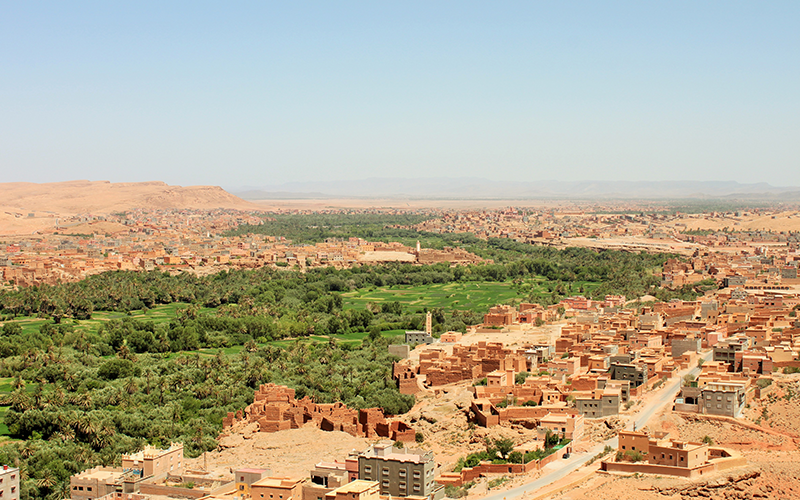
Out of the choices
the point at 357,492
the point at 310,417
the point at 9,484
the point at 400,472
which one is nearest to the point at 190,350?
the point at 310,417

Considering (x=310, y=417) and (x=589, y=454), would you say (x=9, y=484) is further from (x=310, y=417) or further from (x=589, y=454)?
(x=589, y=454)

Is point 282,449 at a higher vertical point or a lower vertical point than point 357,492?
lower

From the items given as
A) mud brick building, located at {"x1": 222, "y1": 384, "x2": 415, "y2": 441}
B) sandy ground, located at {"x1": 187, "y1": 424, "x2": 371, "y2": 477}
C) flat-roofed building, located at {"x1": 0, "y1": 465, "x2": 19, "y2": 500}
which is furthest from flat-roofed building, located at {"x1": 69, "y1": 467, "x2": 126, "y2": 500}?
mud brick building, located at {"x1": 222, "y1": 384, "x2": 415, "y2": 441}

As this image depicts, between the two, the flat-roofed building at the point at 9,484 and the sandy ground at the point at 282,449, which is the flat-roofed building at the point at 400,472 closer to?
the sandy ground at the point at 282,449

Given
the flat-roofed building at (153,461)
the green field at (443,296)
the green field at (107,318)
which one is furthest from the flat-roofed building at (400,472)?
the green field at (443,296)

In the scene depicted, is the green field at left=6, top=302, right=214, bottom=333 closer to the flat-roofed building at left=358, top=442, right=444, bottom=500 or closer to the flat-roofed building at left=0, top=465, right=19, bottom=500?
the flat-roofed building at left=0, top=465, right=19, bottom=500

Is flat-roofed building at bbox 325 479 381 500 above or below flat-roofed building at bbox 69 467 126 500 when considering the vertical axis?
above

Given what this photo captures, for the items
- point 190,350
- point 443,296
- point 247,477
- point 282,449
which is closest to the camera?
point 247,477

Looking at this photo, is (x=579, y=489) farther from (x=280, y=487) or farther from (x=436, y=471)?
(x=280, y=487)
